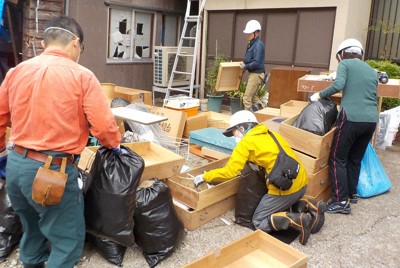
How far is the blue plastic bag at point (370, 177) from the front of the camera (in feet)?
14.9

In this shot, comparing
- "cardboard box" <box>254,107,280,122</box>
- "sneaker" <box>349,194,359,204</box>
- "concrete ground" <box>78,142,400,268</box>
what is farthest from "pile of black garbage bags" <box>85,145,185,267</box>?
"cardboard box" <box>254,107,280,122</box>

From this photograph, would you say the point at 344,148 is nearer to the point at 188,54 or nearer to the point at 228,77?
the point at 228,77

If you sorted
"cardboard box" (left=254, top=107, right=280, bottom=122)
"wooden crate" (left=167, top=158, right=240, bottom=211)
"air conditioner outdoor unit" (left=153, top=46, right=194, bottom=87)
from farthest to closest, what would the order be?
1. "air conditioner outdoor unit" (left=153, top=46, right=194, bottom=87)
2. "cardboard box" (left=254, top=107, right=280, bottom=122)
3. "wooden crate" (left=167, top=158, right=240, bottom=211)

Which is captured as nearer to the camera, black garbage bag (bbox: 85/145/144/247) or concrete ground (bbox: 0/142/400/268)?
black garbage bag (bbox: 85/145/144/247)

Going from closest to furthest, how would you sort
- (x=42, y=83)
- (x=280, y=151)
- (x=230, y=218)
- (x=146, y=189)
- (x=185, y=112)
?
(x=42, y=83) → (x=146, y=189) → (x=280, y=151) → (x=230, y=218) → (x=185, y=112)

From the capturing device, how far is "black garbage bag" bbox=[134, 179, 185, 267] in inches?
122

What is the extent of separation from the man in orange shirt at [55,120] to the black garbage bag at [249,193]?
160cm

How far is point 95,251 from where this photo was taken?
3.20 metres

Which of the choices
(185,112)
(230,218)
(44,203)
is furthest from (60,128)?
(185,112)

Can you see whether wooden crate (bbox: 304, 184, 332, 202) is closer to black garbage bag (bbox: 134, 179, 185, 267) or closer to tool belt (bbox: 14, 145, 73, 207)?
black garbage bag (bbox: 134, 179, 185, 267)

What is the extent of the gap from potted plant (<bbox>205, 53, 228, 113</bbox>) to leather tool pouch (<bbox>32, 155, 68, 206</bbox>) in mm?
5994

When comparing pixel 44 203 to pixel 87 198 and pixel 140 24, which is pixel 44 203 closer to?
pixel 87 198

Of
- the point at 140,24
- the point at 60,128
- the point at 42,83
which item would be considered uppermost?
the point at 140,24

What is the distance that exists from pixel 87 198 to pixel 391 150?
5331 millimetres
